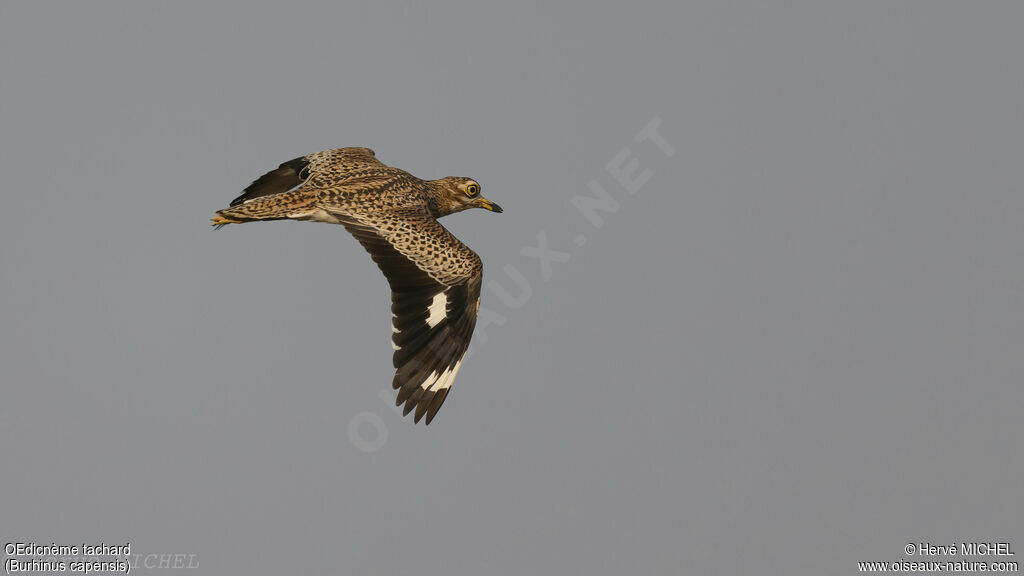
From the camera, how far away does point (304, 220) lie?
59.3ft

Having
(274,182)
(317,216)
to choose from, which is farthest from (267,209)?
(274,182)

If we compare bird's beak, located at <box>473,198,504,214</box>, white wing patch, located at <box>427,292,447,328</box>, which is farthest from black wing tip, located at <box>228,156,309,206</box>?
white wing patch, located at <box>427,292,447,328</box>

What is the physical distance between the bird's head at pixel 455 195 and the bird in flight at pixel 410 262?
0.80 metres

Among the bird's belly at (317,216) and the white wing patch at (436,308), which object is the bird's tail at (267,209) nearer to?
the bird's belly at (317,216)

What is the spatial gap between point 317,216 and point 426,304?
2609 mm

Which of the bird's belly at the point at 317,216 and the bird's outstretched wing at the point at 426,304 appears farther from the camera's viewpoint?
the bird's belly at the point at 317,216

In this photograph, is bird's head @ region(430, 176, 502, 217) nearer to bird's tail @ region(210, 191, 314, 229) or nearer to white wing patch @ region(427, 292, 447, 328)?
bird's tail @ region(210, 191, 314, 229)

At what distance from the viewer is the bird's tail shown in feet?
57.8

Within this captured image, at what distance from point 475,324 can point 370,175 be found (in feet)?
11.8

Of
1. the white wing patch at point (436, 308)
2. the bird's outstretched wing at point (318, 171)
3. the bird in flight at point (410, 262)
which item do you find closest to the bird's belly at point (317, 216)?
the bird in flight at point (410, 262)

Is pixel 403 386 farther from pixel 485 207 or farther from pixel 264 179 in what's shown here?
pixel 264 179

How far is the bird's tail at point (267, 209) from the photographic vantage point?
17625mm

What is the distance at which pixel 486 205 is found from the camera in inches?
800

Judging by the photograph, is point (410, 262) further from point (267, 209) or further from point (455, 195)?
point (455, 195)
